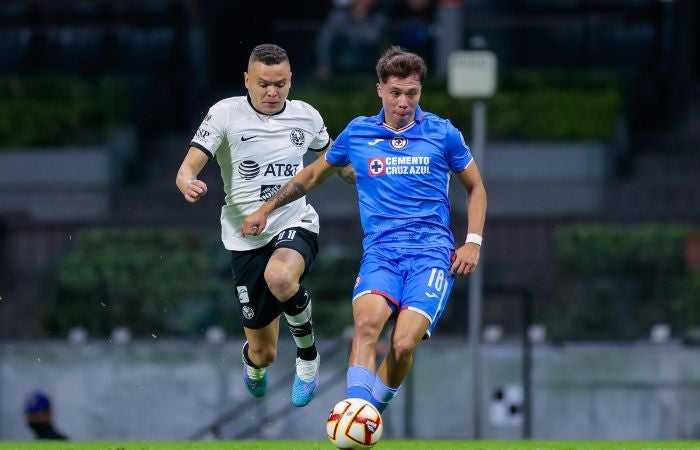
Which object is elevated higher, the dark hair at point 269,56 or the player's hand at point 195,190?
the dark hair at point 269,56

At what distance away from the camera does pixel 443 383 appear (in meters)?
17.6

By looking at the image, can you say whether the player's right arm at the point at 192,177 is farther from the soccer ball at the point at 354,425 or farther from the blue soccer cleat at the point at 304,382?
the blue soccer cleat at the point at 304,382

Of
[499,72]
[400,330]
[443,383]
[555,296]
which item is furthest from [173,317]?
[400,330]

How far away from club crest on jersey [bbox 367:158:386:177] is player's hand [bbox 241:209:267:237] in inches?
32.7

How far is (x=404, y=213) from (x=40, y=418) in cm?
Result: 649

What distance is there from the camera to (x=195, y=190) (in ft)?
36.8

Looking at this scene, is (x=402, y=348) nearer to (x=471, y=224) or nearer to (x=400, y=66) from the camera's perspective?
(x=471, y=224)

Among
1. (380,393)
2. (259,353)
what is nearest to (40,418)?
(259,353)

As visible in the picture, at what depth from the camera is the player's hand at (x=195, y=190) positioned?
11.2 metres

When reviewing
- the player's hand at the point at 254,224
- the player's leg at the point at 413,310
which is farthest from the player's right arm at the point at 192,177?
the player's leg at the point at 413,310

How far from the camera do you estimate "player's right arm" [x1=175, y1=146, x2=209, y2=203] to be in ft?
36.8

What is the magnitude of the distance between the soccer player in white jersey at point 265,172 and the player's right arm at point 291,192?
0.32 m

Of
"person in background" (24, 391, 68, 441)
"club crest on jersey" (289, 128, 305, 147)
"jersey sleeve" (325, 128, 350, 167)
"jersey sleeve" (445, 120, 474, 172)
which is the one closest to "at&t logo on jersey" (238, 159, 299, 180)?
"club crest on jersey" (289, 128, 305, 147)

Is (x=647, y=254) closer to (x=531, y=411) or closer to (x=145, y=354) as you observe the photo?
(x=531, y=411)
